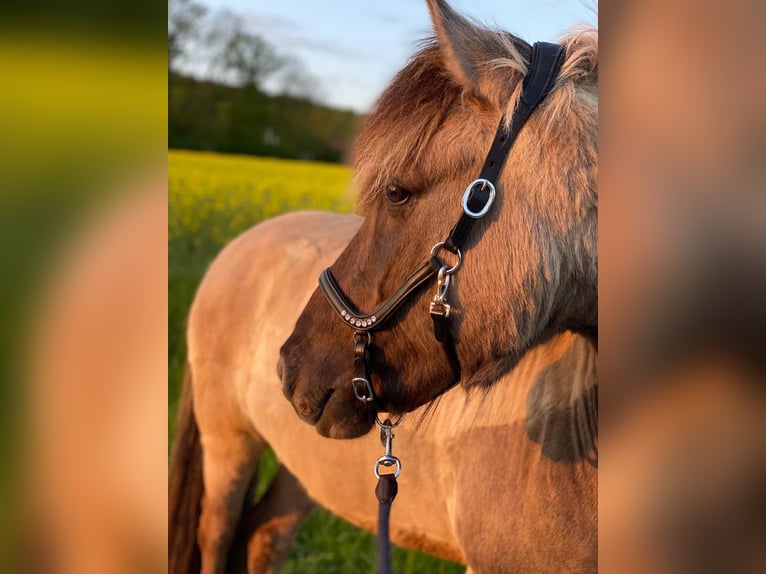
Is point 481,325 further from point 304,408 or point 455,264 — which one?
point 304,408

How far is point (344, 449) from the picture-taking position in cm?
252

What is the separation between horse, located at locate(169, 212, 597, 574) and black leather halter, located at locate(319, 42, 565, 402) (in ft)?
1.28

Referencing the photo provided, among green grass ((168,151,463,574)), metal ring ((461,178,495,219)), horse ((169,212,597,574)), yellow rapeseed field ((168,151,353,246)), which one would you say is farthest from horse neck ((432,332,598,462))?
yellow rapeseed field ((168,151,353,246))

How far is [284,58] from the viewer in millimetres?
6223

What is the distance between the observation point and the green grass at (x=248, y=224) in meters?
3.56

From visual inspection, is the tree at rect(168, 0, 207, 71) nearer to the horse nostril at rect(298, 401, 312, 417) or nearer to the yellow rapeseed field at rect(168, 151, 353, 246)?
the yellow rapeseed field at rect(168, 151, 353, 246)

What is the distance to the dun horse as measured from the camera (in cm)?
140

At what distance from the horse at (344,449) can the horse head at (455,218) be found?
0.92ft
